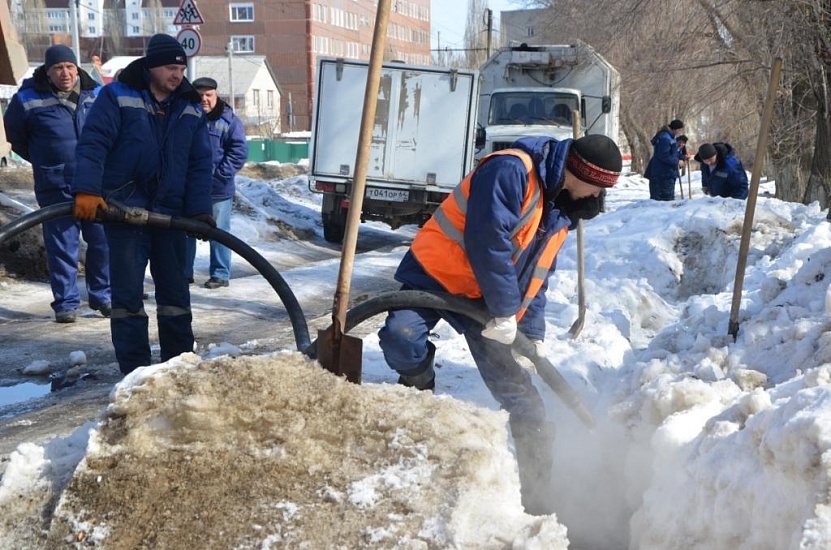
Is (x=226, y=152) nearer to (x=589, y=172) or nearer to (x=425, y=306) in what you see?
(x=425, y=306)

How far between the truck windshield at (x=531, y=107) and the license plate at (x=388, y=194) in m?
4.17

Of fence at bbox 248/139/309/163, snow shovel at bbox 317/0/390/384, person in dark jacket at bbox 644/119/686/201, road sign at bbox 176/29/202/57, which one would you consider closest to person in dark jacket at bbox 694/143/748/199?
person in dark jacket at bbox 644/119/686/201

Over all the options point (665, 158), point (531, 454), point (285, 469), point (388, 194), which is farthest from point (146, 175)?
point (665, 158)

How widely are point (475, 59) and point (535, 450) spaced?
200ft

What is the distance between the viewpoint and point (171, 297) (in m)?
5.32

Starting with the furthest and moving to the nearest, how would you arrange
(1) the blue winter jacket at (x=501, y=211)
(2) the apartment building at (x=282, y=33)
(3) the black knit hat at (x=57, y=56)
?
(2) the apartment building at (x=282, y=33) < (3) the black knit hat at (x=57, y=56) < (1) the blue winter jacket at (x=501, y=211)

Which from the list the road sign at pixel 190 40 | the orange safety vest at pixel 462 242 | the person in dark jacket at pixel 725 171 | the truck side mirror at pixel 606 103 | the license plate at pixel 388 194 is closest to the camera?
the orange safety vest at pixel 462 242

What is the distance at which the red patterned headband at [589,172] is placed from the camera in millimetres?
3602

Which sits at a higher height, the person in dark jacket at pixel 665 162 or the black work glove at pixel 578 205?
the black work glove at pixel 578 205

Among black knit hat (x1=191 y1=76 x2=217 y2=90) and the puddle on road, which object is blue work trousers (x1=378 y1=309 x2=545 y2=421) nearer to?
the puddle on road

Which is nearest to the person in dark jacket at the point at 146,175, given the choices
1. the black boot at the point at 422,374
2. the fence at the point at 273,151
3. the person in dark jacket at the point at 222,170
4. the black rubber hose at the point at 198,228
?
the black rubber hose at the point at 198,228

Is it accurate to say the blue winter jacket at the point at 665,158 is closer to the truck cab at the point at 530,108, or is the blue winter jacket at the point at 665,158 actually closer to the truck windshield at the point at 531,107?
the truck cab at the point at 530,108

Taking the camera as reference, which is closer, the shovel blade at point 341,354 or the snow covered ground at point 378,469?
the snow covered ground at point 378,469

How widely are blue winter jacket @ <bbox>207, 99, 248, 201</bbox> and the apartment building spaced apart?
5970cm
